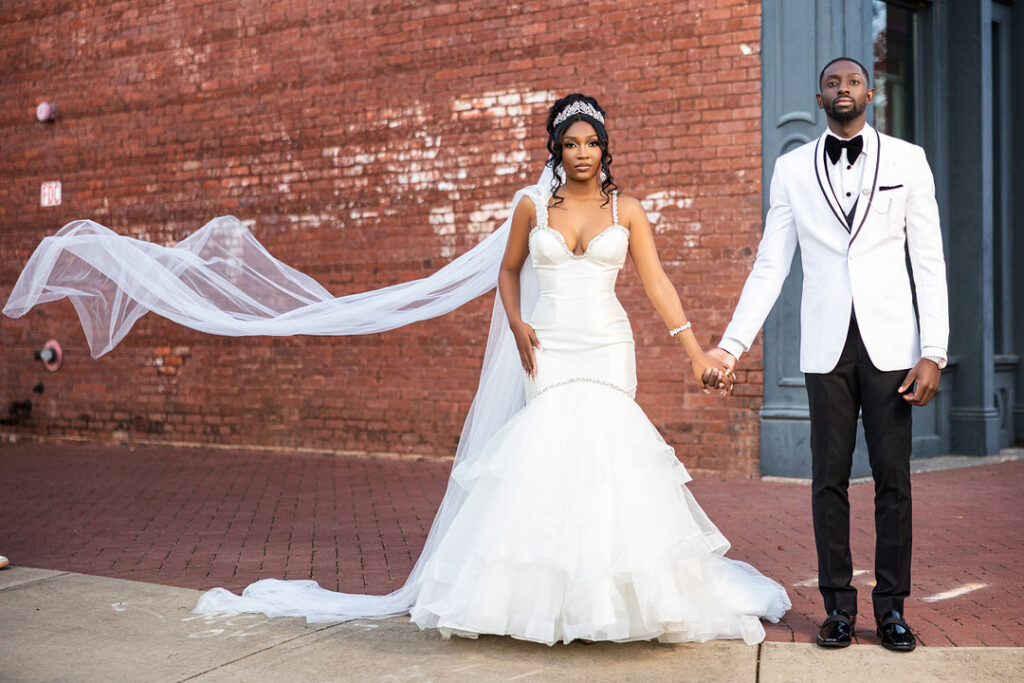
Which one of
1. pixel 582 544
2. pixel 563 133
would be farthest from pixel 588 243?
pixel 582 544

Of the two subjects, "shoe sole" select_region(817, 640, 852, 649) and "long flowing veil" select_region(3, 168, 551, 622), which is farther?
"long flowing veil" select_region(3, 168, 551, 622)

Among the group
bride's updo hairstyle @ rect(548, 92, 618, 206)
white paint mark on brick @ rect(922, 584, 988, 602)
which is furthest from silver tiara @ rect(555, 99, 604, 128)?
white paint mark on brick @ rect(922, 584, 988, 602)

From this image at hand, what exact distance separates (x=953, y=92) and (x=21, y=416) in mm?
10183

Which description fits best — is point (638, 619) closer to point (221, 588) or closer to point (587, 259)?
point (587, 259)

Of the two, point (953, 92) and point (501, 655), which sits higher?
point (953, 92)

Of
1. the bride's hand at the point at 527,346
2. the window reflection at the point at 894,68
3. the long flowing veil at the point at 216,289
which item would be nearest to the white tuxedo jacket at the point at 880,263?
the bride's hand at the point at 527,346

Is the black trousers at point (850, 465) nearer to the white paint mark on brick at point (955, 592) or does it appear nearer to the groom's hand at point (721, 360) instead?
the groom's hand at point (721, 360)

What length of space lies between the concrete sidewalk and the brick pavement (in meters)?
0.34

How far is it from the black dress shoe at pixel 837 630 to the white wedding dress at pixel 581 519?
0.77 ft

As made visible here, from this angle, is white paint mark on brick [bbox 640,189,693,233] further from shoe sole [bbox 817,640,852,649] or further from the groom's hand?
shoe sole [bbox 817,640,852,649]

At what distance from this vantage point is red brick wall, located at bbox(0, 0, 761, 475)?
8.53 metres

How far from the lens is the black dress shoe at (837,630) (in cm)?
400

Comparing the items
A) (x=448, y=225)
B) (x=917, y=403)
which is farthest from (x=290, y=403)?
(x=917, y=403)

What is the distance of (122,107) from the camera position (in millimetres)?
11656
